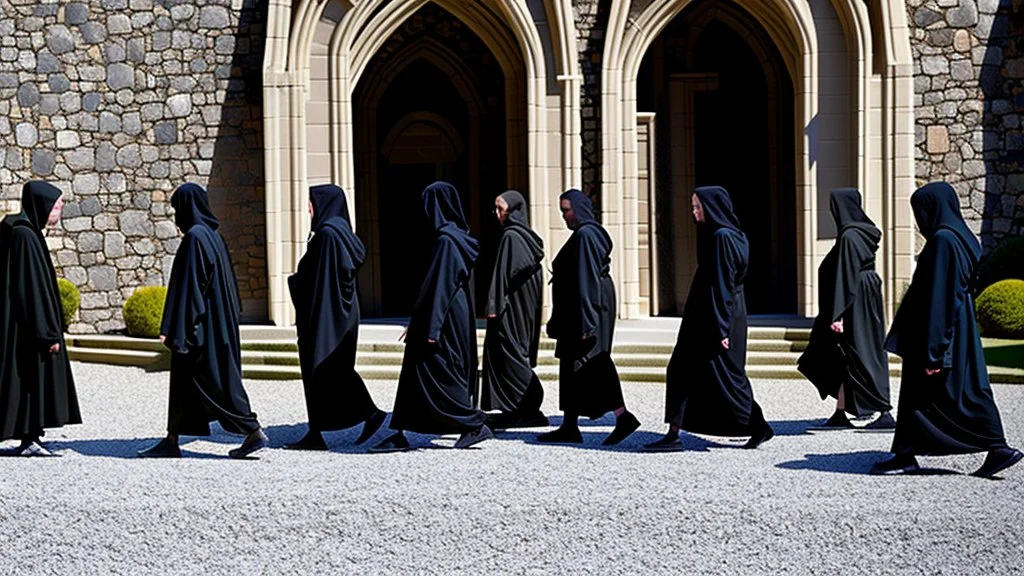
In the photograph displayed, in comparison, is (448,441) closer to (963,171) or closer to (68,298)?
(68,298)

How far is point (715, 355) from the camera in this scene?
993cm

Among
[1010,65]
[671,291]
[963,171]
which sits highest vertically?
[1010,65]

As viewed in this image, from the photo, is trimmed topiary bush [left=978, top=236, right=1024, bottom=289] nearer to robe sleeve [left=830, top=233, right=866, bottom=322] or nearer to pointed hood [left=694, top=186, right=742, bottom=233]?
robe sleeve [left=830, top=233, right=866, bottom=322]

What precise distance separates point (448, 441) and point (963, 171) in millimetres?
8802

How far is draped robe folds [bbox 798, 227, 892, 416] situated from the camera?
11.0 meters

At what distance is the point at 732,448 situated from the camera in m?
10.3

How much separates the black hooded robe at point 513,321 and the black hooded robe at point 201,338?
2015mm

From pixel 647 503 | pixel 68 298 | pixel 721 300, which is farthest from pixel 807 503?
pixel 68 298

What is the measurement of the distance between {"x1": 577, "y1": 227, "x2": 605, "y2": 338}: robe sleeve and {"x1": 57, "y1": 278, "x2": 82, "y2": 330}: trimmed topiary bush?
8.41 meters

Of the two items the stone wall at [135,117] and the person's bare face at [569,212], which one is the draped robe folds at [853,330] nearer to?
the person's bare face at [569,212]

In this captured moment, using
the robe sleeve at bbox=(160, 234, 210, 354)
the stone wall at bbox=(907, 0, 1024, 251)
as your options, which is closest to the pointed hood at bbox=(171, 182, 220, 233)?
the robe sleeve at bbox=(160, 234, 210, 354)

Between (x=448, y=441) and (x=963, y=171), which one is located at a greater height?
(x=963, y=171)

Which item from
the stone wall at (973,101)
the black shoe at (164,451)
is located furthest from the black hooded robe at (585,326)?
the stone wall at (973,101)

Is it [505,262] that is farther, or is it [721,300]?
[505,262]
